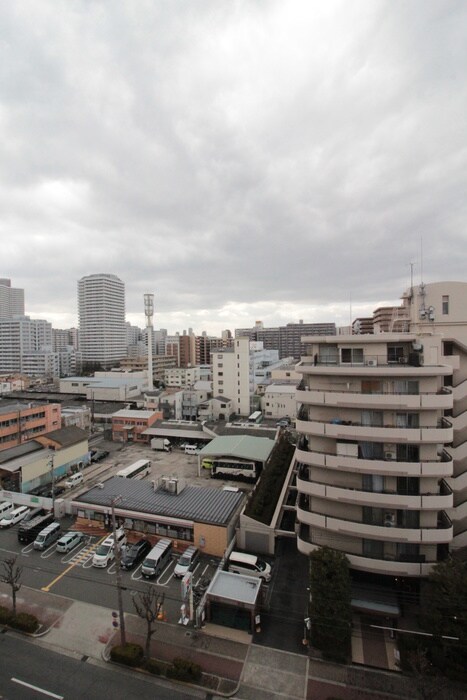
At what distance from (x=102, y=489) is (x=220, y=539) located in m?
9.43

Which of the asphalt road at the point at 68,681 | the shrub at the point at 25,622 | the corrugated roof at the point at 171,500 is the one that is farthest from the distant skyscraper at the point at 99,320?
the asphalt road at the point at 68,681

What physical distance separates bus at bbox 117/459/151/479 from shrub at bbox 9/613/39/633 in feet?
47.2

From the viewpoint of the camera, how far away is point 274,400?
176 feet

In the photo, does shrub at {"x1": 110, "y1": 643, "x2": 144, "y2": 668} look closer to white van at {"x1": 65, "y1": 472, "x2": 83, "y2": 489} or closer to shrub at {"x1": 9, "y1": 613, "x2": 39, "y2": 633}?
shrub at {"x1": 9, "y1": 613, "x2": 39, "y2": 633}

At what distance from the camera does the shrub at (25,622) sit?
13836mm

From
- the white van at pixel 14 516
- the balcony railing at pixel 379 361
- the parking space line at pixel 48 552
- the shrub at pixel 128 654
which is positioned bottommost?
the parking space line at pixel 48 552

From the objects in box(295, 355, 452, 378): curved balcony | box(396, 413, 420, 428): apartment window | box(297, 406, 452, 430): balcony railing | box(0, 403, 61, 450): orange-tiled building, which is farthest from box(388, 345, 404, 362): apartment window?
box(0, 403, 61, 450): orange-tiled building

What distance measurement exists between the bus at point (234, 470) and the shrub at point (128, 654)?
58.7ft

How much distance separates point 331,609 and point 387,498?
4.63 m

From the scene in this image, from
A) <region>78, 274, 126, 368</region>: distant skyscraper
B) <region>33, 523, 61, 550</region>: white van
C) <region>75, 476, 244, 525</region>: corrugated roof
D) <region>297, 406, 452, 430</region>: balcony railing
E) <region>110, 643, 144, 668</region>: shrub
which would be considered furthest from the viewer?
<region>78, 274, 126, 368</region>: distant skyscraper

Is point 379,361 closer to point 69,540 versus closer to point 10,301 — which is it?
point 69,540

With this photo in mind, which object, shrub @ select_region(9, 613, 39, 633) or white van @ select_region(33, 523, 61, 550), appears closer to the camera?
shrub @ select_region(9, 613, 39, 633)

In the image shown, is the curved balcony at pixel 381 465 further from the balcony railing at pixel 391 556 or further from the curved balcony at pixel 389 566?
the curved balcony at pixel 389 566

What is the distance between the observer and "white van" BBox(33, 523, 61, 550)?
1983 centimetres
